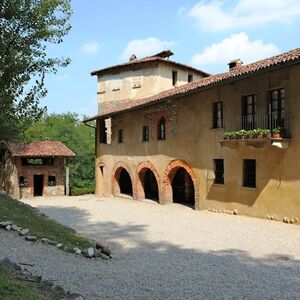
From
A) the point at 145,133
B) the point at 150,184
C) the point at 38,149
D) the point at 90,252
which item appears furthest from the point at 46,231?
the point at 38,149

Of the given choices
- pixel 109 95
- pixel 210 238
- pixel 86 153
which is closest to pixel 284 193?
pixel 210 238

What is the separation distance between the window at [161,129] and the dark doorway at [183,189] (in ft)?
10.1

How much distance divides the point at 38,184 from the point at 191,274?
91.9ft

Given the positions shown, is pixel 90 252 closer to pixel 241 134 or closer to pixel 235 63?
pixel 241 134

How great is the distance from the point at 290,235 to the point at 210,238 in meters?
2.73

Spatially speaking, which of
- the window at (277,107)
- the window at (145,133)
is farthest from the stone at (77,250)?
the window at (145,133)

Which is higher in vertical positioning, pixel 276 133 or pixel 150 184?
pixel 276 133

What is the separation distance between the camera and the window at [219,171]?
62.6ft

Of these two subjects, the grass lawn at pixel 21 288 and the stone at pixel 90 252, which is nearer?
the grass lawn at pixel 21 288

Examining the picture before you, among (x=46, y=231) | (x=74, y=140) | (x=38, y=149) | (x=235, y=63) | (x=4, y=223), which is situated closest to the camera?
(x=4, y=223)

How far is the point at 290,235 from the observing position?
1318cm

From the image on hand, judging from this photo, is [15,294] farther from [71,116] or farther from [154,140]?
[71,116]

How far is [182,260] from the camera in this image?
32.4ft

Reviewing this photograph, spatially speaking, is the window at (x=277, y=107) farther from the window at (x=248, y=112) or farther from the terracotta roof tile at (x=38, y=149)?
the terracotta roof tile at (x=38, y=149)
